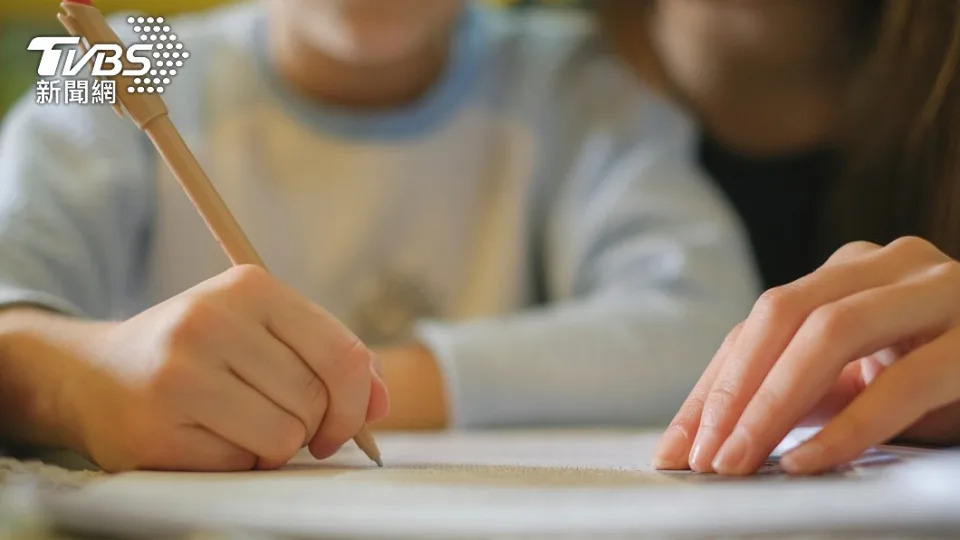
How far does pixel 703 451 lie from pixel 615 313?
210mm

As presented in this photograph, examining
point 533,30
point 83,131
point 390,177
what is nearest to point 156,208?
point 83,131

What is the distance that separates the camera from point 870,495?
0.63 feet

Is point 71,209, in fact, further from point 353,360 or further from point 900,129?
point 900,129

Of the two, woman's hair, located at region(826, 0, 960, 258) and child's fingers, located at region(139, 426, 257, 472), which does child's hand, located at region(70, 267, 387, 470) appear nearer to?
child's fingers, located at region(139, 426, 257, 472)

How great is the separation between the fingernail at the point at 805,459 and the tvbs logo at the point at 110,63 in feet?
0.65

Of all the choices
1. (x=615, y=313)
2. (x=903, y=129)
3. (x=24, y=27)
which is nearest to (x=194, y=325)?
(x=24, y=27)

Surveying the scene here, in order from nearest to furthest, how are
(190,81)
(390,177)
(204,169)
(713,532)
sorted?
(713,532)
(204,169)
(190,81)
(390,177)

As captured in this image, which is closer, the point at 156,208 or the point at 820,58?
the point at 156,208

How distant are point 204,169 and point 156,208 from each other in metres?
0.12

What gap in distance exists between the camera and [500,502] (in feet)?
0.64

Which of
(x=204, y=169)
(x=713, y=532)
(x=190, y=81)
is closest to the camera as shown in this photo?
(x=713, y=532)

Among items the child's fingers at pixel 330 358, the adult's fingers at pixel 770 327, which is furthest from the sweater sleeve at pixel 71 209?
the adult's fingers at pixel 770 327

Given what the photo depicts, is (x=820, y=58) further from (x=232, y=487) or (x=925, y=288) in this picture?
(x=232, y=487)

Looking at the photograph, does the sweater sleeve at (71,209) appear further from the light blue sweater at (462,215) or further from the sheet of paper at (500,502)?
the sheet of paper at (500,502)
